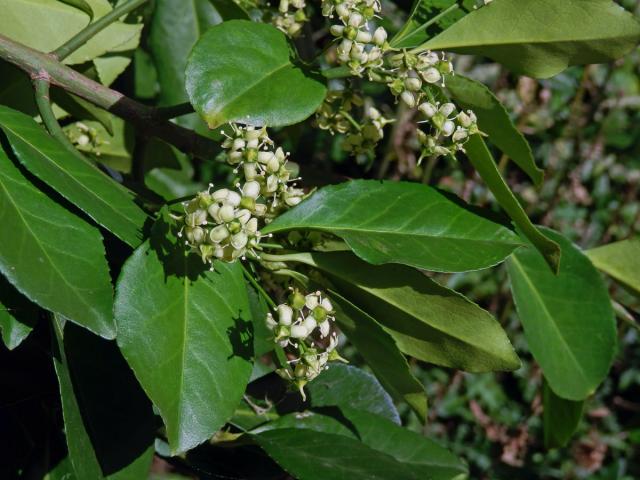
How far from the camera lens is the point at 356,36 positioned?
30.1 inches

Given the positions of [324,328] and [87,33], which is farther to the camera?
[87,33]

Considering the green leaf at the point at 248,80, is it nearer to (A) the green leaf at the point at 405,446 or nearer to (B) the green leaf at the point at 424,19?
(B) the green leaf at the point at 424,19

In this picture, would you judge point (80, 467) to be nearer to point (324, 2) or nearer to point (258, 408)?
point (258, 408)

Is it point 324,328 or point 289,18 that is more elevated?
point 289,18

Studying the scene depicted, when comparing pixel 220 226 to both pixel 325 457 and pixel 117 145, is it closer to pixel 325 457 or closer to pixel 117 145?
pixel 325 457

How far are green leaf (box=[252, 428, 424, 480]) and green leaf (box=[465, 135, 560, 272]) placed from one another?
8.8 inches

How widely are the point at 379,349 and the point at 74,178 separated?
0.28 m

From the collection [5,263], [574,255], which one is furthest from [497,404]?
[5,263]

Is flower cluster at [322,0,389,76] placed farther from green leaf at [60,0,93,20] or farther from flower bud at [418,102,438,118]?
green leaf at [60,0,93,20]

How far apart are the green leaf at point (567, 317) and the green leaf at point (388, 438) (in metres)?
0.15

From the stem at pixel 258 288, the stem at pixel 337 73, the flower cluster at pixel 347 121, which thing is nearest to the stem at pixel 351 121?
the flower cluster at pixel 347 121

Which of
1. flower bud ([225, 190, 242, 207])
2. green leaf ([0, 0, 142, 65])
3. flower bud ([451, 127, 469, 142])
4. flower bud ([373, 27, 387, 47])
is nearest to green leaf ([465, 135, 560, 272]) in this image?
flower bud ([451, 127, 469, 142])

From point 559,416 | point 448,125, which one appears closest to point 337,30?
point 448,125

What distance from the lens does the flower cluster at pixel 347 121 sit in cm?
91
